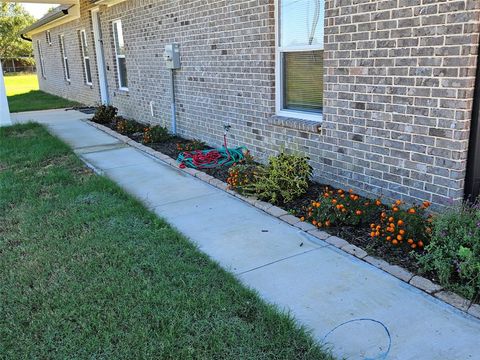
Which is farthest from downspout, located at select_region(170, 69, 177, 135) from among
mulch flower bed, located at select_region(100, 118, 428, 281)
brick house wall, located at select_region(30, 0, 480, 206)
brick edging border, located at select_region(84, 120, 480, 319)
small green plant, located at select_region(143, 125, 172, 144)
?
mulch flower bed, located at select_region(100, 118, 428, 281)

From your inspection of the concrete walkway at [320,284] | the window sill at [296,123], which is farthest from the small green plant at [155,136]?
the window sill at [296,123]

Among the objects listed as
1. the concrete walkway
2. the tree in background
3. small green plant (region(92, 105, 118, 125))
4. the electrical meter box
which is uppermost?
the tree in background

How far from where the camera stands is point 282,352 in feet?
7.56

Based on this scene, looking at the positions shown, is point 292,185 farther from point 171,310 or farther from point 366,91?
point 171,310

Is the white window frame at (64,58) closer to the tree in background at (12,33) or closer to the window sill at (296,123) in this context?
the window sill at (296,123)

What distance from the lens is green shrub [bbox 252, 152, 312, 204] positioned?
15.2 feet

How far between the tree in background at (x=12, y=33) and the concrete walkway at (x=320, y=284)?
167 feet

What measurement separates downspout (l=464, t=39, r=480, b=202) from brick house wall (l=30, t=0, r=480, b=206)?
0.05 m

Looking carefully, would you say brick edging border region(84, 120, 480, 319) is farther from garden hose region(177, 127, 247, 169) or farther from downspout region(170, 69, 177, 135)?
downspout region(170, 69, 177, 135)

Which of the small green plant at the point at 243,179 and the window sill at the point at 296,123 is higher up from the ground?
the window sill at the point at 296,123

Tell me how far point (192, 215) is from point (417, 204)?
2127 millimetres

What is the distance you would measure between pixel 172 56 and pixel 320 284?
5.60m

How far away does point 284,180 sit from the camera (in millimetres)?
4660

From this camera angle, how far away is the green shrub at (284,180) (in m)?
4.62
